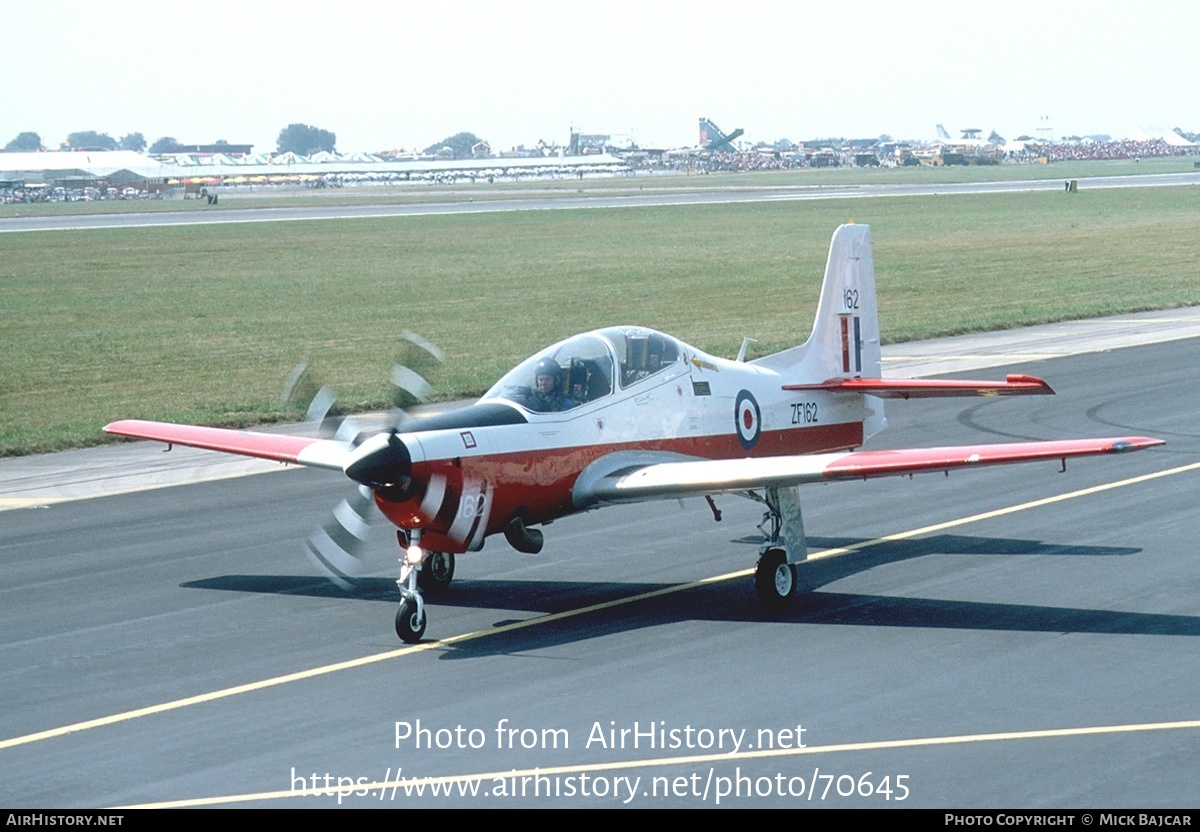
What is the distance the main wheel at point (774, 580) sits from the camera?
14.0 meters

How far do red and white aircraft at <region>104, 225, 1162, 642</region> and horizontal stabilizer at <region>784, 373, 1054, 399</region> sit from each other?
3 centimetres

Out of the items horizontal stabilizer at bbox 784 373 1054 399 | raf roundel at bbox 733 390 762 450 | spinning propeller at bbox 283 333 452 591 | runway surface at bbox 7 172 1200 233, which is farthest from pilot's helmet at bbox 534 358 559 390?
runway surface at bbox 7 172 1200 233

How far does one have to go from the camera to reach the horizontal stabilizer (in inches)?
621

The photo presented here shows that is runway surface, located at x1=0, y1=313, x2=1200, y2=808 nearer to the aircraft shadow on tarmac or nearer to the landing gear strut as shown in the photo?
the aircraft shadow on tarmac

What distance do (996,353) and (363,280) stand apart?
29444mm

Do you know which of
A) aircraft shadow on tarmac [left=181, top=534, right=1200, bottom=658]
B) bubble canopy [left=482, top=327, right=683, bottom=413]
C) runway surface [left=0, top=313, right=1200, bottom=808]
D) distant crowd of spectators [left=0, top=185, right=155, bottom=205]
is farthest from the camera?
distant crowd of spectators [left=0, top=185, right=155, bottom=205]

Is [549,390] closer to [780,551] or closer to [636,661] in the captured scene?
[780,551]

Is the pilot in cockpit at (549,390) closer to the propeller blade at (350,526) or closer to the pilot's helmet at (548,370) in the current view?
the pilot's helmet at (548,370)

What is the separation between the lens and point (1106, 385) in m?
28.1

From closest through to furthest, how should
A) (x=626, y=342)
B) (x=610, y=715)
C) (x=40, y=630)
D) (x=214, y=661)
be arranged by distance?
(x=610, y=715), (x=214, y=661), (x=40, y=630), (x=626, y=342)

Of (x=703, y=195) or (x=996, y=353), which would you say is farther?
(x=703, y=195)

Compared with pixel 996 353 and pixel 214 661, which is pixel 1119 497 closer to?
pixel 214 661

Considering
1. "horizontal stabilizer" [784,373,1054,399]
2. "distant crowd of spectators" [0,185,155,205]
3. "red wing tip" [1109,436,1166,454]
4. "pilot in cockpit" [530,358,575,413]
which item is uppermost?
"distant crowd of spectators" [0,185,155,205]

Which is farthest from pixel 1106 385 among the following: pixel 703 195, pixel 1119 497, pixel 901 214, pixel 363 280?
pixel 703 195
